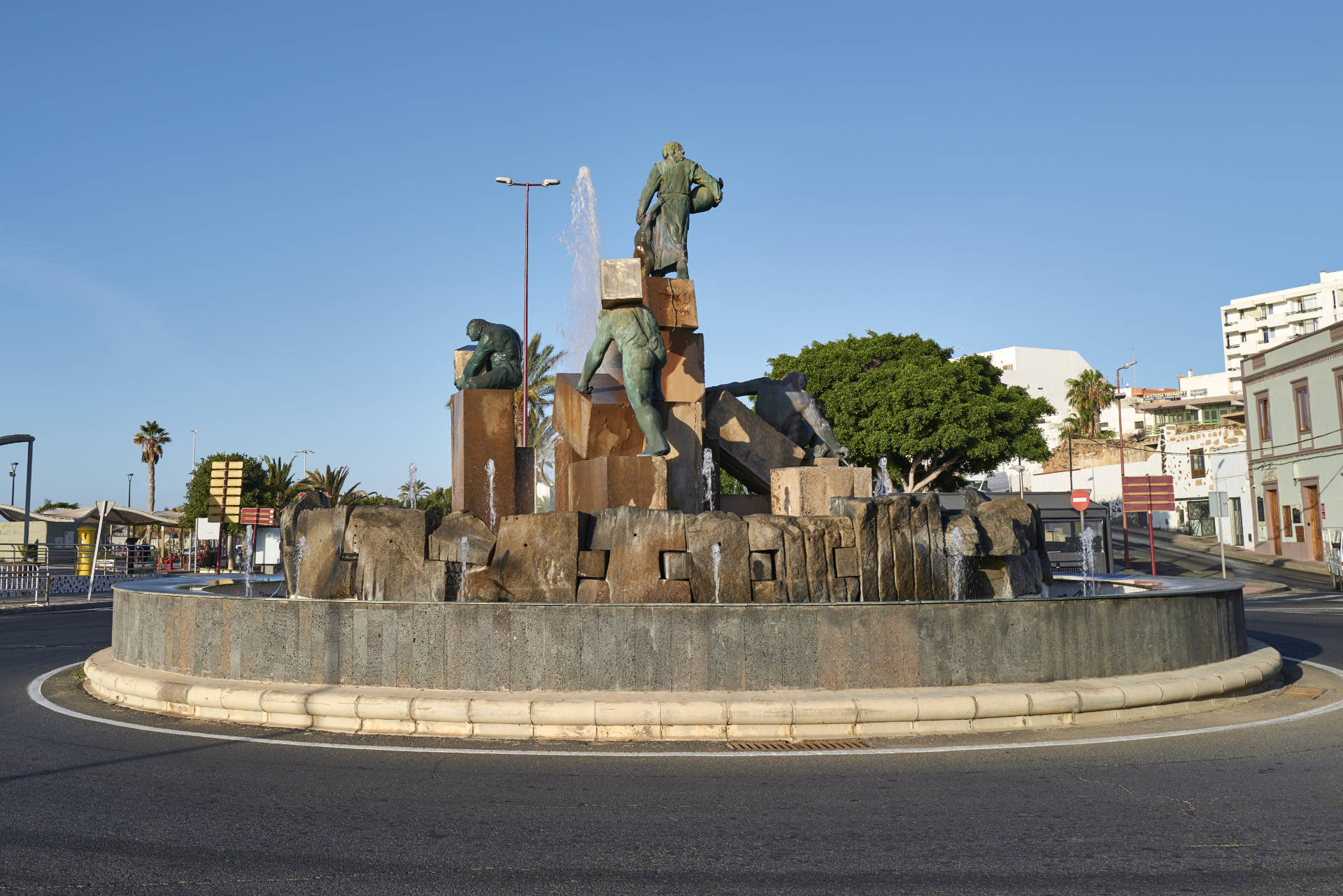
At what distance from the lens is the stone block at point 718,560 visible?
835 centimetres

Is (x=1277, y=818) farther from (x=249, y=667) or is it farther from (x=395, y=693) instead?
(x=249, y=667)

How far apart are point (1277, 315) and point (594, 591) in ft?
361

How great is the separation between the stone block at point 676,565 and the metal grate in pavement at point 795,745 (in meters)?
1.84

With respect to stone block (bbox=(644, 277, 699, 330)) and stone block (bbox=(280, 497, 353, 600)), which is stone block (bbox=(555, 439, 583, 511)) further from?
stone block (bbox=(280, 497, 353, 600))

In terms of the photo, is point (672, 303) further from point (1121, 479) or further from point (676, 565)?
point (1121, 479)

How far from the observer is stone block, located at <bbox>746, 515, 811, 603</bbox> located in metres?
8.47

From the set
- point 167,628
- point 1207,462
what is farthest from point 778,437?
point 1207,462

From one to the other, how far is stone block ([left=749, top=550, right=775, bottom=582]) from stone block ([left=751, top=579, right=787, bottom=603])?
0.04 metres

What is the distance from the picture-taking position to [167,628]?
860 centimetres

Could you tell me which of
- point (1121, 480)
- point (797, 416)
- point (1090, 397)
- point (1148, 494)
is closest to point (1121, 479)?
point (1121, 480)

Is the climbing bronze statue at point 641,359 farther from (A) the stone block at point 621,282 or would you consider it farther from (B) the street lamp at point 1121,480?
(B) the street lamp at point 1121,480

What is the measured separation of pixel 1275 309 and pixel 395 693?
369 ft

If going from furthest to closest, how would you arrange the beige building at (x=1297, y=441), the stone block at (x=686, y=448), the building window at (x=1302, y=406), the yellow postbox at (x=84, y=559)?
the building window at (x=1302, y=406) → the beige building at (x=1297, y=441) → the yellow postbox at (x=84, y=559) → the stone block at (x=686, y=448)

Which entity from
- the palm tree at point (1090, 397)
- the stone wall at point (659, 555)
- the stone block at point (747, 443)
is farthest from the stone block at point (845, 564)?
the palm tree at point (1090, 397)
